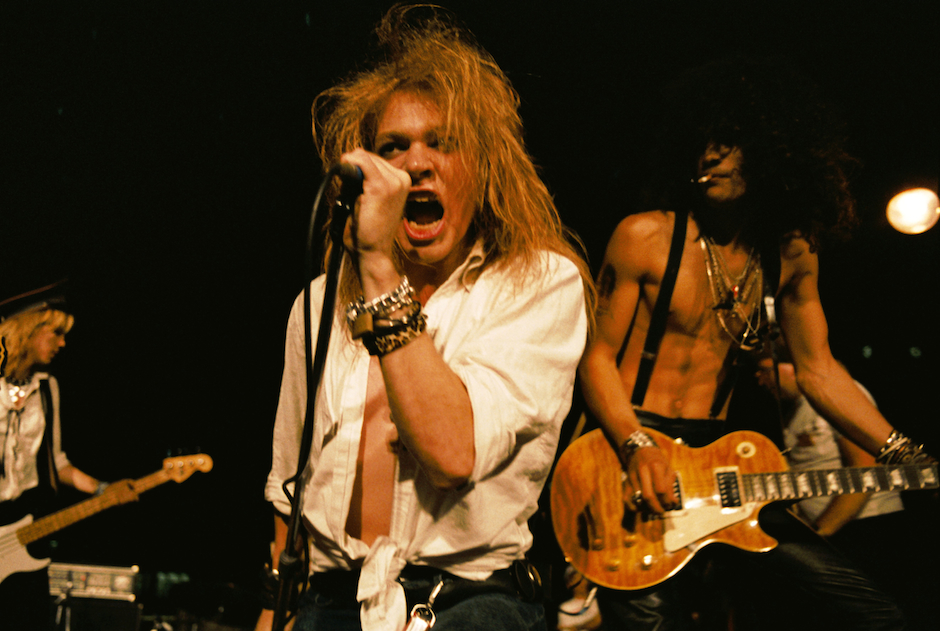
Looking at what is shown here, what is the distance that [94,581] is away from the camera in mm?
2992

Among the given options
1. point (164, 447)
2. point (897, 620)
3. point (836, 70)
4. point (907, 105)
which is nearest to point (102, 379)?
point (164, 447)

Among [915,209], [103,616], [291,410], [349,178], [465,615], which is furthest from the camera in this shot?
[103,616]

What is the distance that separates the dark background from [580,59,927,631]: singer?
1.25 ft

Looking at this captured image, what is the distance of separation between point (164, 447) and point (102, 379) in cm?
50

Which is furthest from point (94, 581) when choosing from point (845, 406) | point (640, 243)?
point (845, 406)

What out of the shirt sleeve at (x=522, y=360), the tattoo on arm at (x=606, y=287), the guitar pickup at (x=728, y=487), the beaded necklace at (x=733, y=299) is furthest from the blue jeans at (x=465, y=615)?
the beaded necklace at (x=733, y=299)

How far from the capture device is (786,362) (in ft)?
8.45

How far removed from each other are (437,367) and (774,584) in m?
1.92

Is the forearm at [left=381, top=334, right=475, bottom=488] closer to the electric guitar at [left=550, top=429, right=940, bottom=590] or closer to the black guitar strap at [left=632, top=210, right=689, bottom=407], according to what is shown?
the electric guitar at [left=550, top=429, right=940, bottom=590]

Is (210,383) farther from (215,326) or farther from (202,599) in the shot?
(202,599)

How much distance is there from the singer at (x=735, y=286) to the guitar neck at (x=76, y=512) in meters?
2.51

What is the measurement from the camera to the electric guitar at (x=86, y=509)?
317 centimetres

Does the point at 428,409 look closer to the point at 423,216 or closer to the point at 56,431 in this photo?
the point at 423,216

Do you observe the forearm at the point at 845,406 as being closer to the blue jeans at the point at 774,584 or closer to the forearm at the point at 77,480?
the blue jeans at the point at 774,584
